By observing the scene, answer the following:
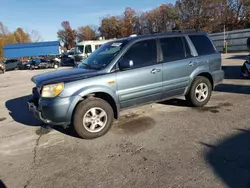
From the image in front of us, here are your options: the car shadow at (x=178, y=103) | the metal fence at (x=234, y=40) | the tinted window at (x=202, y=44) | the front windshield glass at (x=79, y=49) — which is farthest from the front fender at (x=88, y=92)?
the metal fence at (x=234, y=40)

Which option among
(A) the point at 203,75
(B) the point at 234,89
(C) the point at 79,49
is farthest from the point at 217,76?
(C) the point at 79,49

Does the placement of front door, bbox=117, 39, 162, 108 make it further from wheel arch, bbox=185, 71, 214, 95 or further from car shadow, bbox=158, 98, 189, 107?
car shadow, bbox=158, 98, 189, 107

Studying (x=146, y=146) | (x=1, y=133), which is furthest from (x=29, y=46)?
(x=146, y=146)

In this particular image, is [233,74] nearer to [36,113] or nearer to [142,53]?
[142,53]

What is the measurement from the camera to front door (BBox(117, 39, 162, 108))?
4.43 m

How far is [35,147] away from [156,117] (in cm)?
260

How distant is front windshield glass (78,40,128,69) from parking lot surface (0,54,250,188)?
1.35 m

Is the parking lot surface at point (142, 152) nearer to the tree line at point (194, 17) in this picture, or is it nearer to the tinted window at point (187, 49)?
the tinted window at point (187, 49)

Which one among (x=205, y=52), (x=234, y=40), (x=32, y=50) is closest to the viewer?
(x=205, y=52)

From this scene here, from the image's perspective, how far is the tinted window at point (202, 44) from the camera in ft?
17.9

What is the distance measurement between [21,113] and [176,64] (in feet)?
14.8

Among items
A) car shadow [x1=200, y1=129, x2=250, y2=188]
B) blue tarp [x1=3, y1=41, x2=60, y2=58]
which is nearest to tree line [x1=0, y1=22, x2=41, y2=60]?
blue tarp [x1=3, y1=41, x2=60, y2=58]

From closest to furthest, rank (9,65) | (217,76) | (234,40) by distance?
(217,76), (234,40), (9,65)

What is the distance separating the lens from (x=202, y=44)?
219 inches
